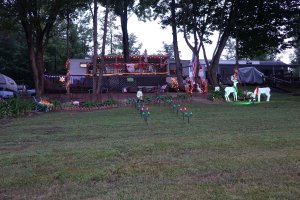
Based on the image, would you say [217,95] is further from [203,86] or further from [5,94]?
[5,94]

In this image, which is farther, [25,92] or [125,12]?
[125,12]

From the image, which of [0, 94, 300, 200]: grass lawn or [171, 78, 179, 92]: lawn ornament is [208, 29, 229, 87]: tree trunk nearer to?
[171, 78, 179, 92]: lawn ornament

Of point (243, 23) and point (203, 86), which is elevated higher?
point (243, 23)

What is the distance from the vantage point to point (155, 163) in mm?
6047

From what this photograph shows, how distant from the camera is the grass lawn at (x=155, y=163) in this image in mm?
4672

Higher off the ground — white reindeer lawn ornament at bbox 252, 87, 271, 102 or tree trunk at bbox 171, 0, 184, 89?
tree trunk at bbox 171, 0, 184, 89

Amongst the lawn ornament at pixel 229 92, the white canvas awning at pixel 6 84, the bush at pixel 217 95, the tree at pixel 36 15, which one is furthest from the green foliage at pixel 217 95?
the white canvas awning at pixel 6 84

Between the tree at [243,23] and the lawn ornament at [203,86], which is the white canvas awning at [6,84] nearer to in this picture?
the tree at [243,23]

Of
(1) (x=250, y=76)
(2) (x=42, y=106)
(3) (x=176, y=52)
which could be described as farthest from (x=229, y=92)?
(1) (x=250, y=76)

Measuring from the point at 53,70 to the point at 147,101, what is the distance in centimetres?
3455

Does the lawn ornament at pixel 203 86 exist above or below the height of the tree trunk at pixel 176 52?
below

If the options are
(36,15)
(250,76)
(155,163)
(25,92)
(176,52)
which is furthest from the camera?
(250,76)

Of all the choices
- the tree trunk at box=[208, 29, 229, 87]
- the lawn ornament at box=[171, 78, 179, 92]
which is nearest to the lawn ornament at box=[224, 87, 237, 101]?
the tree trunk at box=[208, 29, 229, 87]

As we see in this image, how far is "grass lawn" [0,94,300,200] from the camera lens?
4.67 metres
